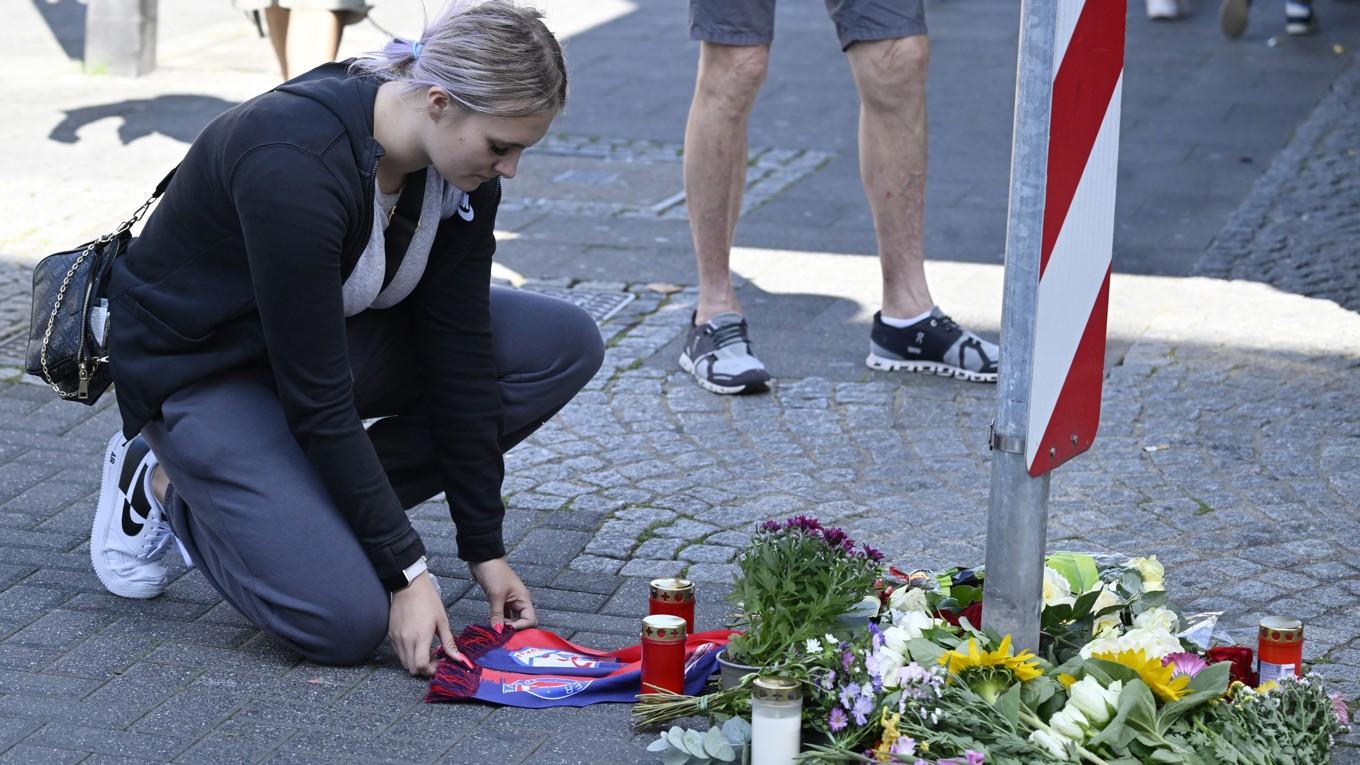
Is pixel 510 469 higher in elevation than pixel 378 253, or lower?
lower

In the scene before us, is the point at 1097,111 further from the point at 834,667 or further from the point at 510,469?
the point at 510,469

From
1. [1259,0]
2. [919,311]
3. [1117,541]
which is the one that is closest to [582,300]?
[919,311]

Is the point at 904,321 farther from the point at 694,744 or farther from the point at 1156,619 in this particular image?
the point at 694,744

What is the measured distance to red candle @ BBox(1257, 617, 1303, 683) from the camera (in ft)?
8.56

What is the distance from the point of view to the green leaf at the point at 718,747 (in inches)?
98.3

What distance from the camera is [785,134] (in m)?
7.50

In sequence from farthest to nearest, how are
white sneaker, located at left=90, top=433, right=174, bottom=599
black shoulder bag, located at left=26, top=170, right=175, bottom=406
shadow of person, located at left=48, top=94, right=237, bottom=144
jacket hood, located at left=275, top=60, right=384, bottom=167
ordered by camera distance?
1. shadow of person, located at left=48, top=94, right=237, bottom=144
2. white sneaker, located at left=90, top=433, right=174, bottom=599
3. black shoulder bag, located at left=26, top=170, right=175, bottom=406
4. jacket hood, located at left=275, top=60, right=384, bottom=167

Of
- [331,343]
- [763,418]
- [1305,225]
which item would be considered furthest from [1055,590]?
[1305,225]

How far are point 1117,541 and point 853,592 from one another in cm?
111

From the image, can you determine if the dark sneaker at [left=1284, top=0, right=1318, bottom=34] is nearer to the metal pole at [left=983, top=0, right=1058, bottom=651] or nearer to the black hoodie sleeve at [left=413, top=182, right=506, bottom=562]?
the black hoodie sleeve at [left=413, top=182, right=506, bottom=562]

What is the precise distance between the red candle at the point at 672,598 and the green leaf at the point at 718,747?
1.07ft

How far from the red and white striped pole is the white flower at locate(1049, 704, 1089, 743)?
0.16m

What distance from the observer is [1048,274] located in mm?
2379

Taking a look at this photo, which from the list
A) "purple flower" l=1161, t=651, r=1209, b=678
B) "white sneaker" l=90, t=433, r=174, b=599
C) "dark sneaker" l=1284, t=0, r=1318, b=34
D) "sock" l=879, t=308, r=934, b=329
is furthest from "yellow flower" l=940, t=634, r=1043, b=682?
"dark sneaker" l=1284, t=0, r=1318, b=34
